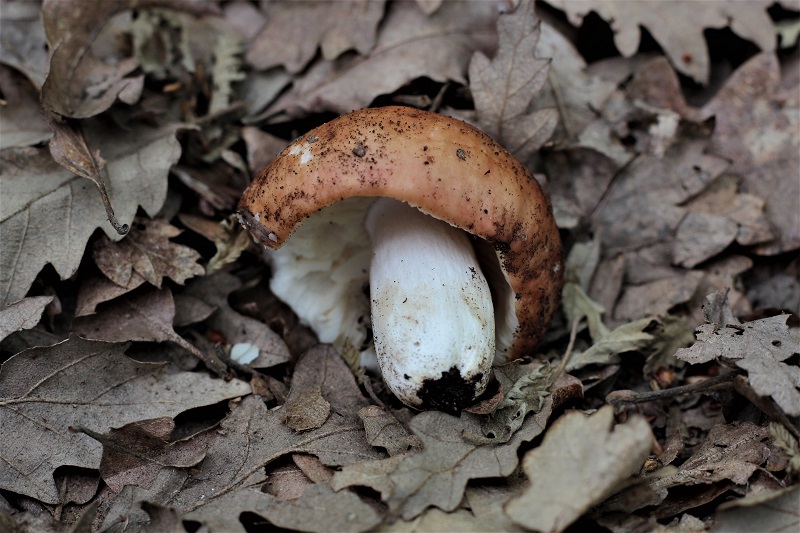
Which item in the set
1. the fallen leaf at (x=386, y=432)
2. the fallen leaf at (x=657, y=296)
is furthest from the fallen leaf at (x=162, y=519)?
the fallen leaf at (x=657, y=296)

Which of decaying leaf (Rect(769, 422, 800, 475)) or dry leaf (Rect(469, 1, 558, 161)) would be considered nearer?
decaying leaf (Rect(769, 422, 800, 475))

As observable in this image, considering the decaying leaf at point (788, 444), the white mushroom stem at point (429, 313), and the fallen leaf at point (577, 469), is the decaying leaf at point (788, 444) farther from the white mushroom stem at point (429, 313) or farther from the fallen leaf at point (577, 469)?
the white mushroom stem at point (429, 313)

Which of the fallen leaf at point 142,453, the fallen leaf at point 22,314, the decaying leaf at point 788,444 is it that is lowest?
the fallen leaf at point 142,453

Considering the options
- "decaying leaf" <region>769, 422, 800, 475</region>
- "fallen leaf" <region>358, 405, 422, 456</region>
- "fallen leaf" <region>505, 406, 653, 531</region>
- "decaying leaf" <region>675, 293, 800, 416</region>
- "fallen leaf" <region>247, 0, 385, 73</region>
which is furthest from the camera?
"fallen leaf" <region>247, 0, 385, 73</region>

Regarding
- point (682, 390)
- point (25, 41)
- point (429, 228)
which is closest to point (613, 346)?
point (682, 390)

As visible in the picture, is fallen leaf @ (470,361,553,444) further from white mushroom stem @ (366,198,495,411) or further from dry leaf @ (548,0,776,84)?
dry leaf @ (548,0,776,84)

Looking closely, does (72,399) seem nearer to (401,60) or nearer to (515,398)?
(515,398)

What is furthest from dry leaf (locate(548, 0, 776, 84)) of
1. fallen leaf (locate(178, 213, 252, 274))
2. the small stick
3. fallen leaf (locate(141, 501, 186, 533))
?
fallen leaf (locate(141, 501, 186, 533))
